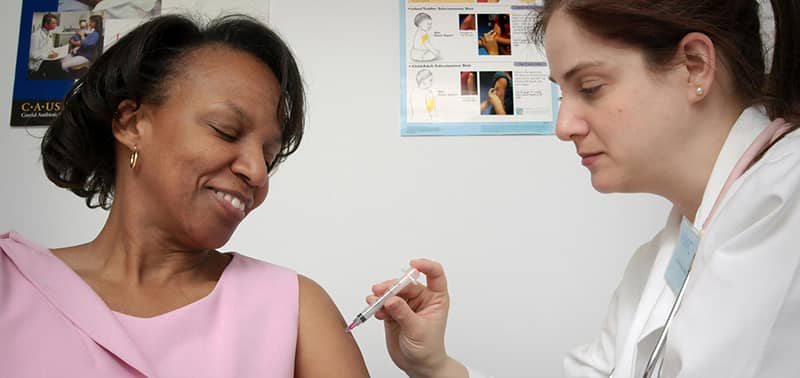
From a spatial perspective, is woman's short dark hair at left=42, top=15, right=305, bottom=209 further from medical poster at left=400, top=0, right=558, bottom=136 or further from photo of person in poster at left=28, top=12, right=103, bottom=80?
photo of person in poster at left=28, top=12, right=103, bottom=80

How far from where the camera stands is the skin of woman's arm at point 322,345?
0.94 meters

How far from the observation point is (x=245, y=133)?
3.26 ft

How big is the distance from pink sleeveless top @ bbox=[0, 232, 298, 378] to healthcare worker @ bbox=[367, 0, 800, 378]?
0.76ft

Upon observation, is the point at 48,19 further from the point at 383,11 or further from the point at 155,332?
the point at 155,332

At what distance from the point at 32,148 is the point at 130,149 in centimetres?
97

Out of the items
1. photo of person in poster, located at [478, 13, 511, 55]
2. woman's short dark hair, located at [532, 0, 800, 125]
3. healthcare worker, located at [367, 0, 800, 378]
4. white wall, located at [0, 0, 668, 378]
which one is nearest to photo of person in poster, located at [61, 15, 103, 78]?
white wall, located at [0, 0, 668, 378]

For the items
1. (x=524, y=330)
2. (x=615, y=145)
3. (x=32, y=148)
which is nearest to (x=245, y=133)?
(x=615, y=145)

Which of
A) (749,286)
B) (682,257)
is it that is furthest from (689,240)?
(749,286)

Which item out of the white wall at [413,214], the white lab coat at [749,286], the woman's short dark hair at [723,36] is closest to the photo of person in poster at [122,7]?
the white wall at [413,214]

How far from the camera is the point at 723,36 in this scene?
0.84 m

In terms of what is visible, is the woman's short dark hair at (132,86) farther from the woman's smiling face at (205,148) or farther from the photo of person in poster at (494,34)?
the photo of person in poster at (494,34)

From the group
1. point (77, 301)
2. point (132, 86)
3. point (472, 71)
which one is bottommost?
point (77, 301)

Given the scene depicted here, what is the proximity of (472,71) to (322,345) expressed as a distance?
1.06 m

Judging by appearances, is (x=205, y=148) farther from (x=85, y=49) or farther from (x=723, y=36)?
(x=85, y=49)
